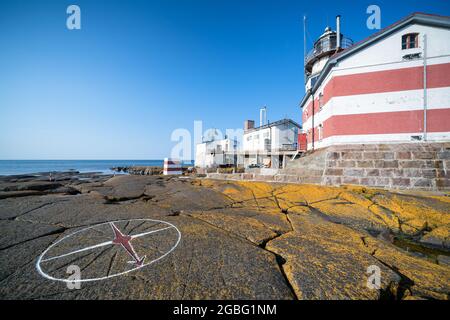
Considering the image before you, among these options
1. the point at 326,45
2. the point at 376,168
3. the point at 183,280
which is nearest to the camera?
the point at 183,280

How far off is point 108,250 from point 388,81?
15360 mm

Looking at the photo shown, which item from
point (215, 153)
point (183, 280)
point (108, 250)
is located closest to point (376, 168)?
point (183, 280)

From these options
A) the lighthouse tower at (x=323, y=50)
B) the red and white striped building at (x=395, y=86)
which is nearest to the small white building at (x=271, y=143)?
the lighthouse tower at (x=323, y=50)

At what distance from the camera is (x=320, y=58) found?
19938mm

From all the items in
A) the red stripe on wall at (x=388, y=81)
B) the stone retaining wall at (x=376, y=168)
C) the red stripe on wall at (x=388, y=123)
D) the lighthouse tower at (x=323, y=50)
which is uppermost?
the lighthouse tower at (x=323, y=50)

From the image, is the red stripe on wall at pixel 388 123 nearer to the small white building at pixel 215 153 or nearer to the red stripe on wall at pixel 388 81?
the red stripe on wall at pixel 388 81

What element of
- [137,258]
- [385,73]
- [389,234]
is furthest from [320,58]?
[137,258]

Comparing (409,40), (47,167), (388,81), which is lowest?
(47,167)

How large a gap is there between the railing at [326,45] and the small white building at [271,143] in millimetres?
12082

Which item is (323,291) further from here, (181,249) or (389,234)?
(389,234)

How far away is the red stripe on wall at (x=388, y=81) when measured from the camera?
921 cm

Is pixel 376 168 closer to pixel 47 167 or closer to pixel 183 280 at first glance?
pixel 183 280

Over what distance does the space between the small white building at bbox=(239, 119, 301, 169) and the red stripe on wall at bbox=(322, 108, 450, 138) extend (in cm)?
1584

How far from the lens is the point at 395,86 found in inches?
388
